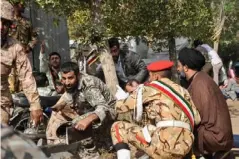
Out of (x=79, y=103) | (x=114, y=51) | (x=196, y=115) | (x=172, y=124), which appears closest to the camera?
(x=172, y=124)

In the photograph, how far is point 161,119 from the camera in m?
5.13

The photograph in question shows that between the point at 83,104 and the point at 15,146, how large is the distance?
13.7 feet

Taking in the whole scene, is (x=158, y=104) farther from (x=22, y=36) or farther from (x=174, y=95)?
(x=22, y=36)

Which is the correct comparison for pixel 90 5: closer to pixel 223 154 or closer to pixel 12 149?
pixel 223 154

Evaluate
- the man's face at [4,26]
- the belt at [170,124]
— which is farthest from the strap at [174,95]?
the man's face at [4,26]

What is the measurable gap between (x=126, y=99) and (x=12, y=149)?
104 inches

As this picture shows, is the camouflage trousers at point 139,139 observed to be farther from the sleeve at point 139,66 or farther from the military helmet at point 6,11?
the sleeve at point 139,66

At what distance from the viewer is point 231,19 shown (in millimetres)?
27469

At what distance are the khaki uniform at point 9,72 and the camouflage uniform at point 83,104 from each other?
0.96m

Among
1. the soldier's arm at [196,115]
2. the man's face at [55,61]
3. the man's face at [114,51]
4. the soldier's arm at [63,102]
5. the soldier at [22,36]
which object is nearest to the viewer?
the soldier's arm at [196,115]

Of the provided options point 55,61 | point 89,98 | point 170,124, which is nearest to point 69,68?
point 89,98

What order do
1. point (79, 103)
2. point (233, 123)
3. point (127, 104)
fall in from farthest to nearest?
1. point (233, 123)
2. point (79, 103)
3. point (127, 104)

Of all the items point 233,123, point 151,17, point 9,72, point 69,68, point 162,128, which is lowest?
point 233,123

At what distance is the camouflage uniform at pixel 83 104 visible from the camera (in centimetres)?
662
